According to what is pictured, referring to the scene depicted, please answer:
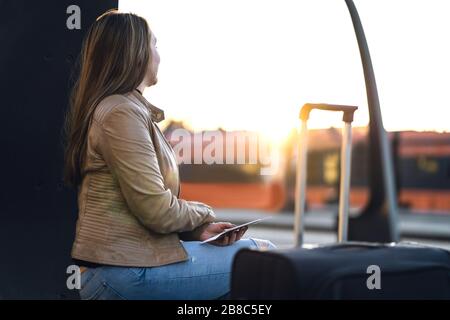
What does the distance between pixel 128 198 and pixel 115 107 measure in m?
0.20

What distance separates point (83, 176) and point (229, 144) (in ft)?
1.54

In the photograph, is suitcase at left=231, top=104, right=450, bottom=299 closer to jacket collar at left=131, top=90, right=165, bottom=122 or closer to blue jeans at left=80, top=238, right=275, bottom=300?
blue jeans at left=80, top=238, right=275, bottom=300

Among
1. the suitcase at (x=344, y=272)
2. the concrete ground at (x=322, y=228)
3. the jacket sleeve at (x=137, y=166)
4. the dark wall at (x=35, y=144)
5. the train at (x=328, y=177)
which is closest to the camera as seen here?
the suitcase at (x=344, y=272)

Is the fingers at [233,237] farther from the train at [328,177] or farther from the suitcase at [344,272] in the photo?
the train at [328,177]

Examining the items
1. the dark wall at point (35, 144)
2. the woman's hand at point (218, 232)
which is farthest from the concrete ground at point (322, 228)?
the woman's hand at point (218, 232)

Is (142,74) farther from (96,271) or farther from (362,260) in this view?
(362,260)

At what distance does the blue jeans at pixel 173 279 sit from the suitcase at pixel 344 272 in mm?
171

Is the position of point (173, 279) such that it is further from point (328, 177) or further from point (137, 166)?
point (328, 177)

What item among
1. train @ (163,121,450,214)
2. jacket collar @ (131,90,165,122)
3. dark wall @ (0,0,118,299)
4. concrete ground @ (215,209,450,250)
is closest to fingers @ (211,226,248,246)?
jacket collar @ (131,90,165,122)

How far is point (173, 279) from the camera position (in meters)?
1.75

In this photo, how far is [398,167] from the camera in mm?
16375

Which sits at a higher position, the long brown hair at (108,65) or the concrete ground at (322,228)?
the long brown hair at (108,65)

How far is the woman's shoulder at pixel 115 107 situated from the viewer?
5.63 feet

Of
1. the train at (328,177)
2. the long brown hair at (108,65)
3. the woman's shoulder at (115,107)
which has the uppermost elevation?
the long brown hair at (108,65)
